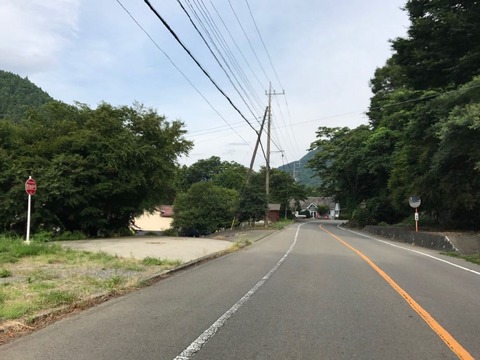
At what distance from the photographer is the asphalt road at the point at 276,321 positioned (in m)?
5.21

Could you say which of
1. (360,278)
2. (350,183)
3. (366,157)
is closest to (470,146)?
(360,278)

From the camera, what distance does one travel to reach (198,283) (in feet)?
32.7

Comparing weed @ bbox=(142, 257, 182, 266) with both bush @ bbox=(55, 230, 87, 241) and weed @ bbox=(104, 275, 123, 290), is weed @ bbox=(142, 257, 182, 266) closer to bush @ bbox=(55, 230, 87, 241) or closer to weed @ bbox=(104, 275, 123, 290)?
weed @ bbox=(104, 275, 123, 290)

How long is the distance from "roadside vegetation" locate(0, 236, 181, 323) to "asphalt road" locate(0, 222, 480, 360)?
1.85ft

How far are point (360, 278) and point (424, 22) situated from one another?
2365 cm

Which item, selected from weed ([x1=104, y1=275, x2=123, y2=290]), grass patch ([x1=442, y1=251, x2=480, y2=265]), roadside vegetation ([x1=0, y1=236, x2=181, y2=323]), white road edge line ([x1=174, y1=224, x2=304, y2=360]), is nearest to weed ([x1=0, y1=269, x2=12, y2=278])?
roadside vegetation ([x1=0, y1=236, x2=181, y2=323])

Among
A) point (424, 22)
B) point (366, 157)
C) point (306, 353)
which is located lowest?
point (306, 353)

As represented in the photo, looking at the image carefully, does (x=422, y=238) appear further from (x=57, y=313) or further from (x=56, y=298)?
(x=57, y=313)

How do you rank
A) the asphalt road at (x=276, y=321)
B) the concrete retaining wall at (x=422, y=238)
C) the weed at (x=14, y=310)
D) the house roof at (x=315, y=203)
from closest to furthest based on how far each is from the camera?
the asphalt road at (x=276, y=321), the weed at (x=14, y=310), the concrete retaining wall at (x=422, y=238), the house roof at (x=315, y=203)

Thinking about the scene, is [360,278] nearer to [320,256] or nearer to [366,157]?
[320,256]

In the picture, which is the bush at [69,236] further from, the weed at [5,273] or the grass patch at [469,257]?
the grass patch at [469,257]

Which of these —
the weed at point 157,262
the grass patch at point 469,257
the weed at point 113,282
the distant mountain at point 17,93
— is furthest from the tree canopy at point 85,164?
the distant mountain at point 17,93

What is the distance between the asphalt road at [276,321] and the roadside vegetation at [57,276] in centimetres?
56

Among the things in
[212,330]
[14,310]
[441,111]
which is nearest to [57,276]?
[14,310]
